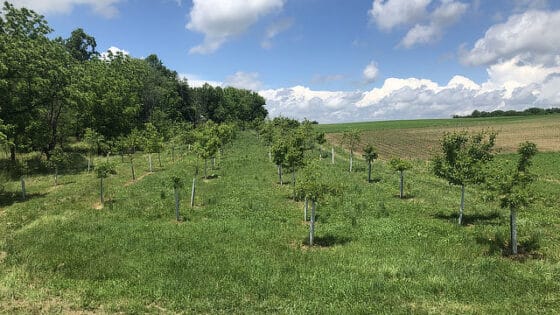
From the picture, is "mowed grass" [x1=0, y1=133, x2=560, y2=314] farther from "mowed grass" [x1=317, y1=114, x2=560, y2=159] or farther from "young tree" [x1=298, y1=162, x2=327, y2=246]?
"mowed grass" [x1=317, y1=114, x2=560, y2=159]

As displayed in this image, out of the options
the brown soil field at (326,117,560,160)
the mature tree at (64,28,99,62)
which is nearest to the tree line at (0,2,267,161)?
the mature tree at (64,28,99,62)

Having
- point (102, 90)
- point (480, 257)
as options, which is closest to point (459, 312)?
point (480, 257)

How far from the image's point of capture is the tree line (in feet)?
133

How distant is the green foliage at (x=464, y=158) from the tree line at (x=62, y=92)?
28.2m

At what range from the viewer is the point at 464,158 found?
20547 mm

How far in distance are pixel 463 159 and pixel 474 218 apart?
3.52 meters

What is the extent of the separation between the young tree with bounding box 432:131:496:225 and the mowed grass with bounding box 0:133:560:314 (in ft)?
7.76

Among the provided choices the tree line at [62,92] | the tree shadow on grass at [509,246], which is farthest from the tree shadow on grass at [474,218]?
the tree line at [62,92]

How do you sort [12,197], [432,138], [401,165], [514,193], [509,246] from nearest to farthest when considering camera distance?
[514,193]
[509,246]
[401,165]
[12,197]
[432,138]

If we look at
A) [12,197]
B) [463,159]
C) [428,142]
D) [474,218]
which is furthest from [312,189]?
[428,142]

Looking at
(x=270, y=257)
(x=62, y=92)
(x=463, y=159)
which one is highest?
(x=62, y=92)

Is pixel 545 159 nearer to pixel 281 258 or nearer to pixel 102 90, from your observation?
pixel 281 258

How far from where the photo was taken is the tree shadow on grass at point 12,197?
27.6m

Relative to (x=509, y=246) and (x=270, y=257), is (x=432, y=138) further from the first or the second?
(x=270, y=257)
